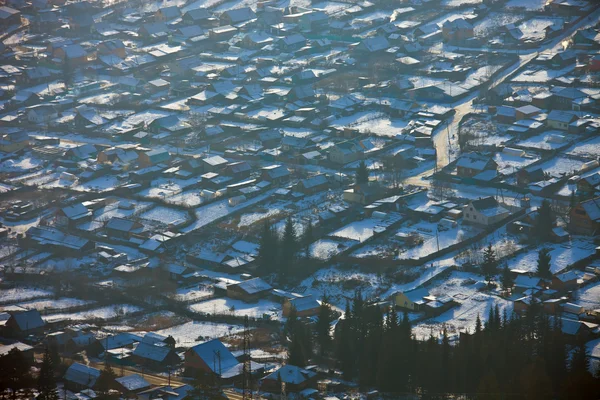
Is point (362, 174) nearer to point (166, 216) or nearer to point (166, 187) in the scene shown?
point (166, 216)

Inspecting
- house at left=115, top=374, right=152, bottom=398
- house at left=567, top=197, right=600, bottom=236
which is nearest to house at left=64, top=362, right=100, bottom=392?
house at left=115, top=374, right=152, bottom=398

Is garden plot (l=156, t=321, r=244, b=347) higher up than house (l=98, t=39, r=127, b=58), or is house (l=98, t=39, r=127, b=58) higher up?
garden plot (l=156, t=321, r=244, b=347)

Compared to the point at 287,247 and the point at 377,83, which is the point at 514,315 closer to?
the point at 287,247

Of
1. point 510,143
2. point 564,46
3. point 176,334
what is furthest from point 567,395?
point 564,46

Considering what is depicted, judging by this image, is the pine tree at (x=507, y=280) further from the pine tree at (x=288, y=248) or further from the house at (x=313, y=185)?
the house at (x=313, y=185)

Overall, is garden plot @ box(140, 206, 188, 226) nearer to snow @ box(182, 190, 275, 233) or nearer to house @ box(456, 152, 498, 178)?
snow @ box(182, 190, 275, 233)
